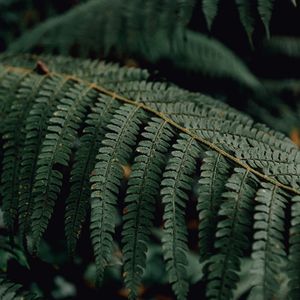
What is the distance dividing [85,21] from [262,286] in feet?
4.42

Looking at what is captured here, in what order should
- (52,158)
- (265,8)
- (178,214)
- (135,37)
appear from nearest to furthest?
(178,214), (52,158), (265,8), (135,37)

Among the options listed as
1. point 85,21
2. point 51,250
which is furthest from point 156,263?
point 85,21

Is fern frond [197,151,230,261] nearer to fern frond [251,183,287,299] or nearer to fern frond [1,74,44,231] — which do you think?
fern frond [251,183,287,299]

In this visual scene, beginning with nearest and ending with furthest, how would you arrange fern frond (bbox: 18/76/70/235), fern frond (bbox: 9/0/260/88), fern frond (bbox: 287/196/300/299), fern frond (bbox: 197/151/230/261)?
fern frond (bbox: 287/196/300/299)
fern frond (bbox: 197/151/230/261)
fern frond (bbox: 18/76/70/235)
fern frond (bbox: 9/0/260/88)

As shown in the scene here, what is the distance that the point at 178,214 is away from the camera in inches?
31.5

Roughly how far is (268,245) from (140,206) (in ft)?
0.79

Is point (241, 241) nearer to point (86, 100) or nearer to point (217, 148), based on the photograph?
point (217, 148)

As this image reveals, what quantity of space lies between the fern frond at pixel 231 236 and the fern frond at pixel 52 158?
332mm

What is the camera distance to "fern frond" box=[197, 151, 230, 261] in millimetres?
769

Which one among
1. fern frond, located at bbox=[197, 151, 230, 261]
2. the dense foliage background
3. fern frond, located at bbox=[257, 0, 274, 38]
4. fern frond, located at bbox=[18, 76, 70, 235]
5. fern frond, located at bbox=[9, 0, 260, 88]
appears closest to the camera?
fern frond, located at bbox=[197, 151, 230, 261]

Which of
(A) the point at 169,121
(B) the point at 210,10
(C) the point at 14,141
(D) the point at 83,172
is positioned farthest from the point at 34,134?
(B) the point at 210,10

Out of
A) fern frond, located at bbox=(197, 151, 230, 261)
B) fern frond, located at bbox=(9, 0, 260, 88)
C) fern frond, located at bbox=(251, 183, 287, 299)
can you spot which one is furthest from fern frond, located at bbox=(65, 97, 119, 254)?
fern frond, located at bbox=(9, 0, 260, 88)

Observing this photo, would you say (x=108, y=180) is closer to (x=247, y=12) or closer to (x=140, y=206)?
(x=140, y=206)

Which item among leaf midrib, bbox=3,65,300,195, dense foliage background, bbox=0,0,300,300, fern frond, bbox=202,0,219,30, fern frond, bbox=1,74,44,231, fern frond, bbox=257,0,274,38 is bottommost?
dense foliage background, bbox=0,0,300,300
